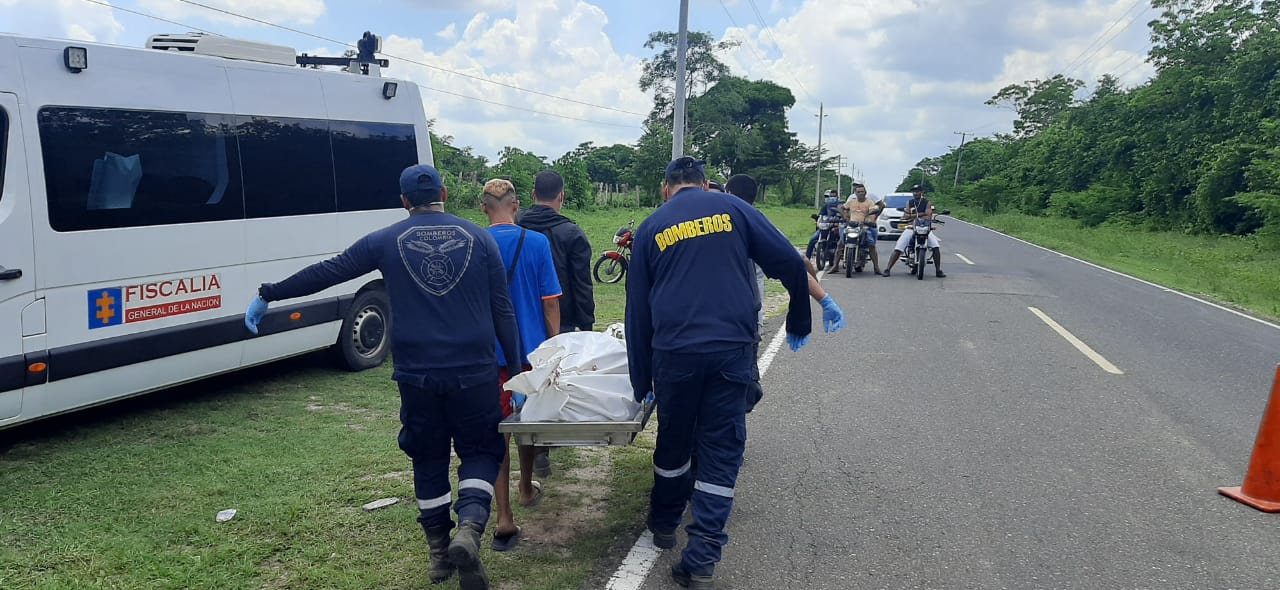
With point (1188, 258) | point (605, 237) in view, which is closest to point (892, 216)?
point (1188, 258)

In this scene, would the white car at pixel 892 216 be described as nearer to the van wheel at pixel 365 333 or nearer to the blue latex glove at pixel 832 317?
the van wheel at pixel 365 333

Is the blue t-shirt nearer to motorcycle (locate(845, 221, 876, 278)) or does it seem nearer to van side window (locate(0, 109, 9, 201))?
van side window (locate(0, 109, 9, 201))

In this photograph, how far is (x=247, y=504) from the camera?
4758mm

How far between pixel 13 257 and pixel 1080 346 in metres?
9.64

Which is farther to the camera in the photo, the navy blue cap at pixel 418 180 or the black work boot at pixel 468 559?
the navy blue cap at pixel 418 180

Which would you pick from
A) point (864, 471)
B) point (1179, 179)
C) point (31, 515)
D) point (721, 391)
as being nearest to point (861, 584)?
point (721, 391)

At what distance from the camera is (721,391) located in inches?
157

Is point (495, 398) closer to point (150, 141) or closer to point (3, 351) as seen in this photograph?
point (3, 351)

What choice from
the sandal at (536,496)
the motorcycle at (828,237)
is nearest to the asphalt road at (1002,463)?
the sandal at (536,496)

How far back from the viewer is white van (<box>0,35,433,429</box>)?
5258 millimetres

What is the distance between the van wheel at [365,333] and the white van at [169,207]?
0.02 metres

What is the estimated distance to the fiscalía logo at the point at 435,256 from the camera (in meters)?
3.74

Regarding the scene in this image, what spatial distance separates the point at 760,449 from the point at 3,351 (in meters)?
4.62

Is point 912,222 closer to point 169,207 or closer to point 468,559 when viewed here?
point 169,207
